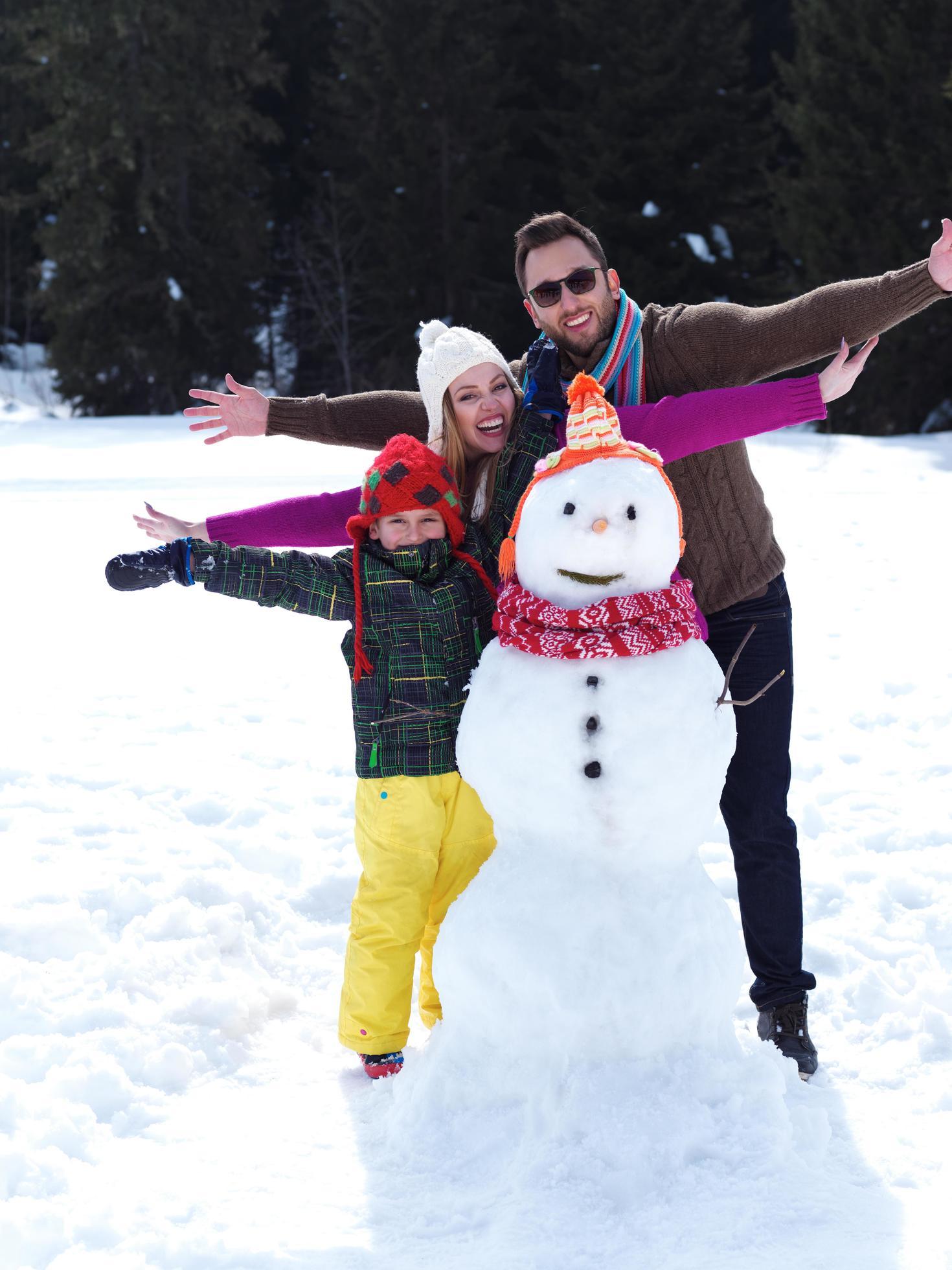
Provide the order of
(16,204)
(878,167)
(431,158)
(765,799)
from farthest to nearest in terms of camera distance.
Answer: (431,158) < (16,204) < (878,167) < (765,799)

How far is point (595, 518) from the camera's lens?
2.22 meters

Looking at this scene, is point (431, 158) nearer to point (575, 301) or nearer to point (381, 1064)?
point (575, 301)

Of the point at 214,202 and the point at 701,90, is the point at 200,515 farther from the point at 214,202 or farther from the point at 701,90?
the point at 701,90

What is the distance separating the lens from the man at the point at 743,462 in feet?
8.13

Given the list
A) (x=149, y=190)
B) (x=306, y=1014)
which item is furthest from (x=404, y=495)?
(x=149, y=190)

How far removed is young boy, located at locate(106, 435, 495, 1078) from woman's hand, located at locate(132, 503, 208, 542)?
139 millimetres

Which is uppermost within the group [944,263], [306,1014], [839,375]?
[944,263]

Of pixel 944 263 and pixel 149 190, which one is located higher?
pixel 149 190

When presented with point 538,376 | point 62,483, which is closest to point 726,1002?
point 538,376

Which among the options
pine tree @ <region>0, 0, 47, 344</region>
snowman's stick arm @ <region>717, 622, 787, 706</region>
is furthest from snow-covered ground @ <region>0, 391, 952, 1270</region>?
pine tree @ <region>0, 0, 47, 344</region>

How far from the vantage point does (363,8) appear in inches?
723

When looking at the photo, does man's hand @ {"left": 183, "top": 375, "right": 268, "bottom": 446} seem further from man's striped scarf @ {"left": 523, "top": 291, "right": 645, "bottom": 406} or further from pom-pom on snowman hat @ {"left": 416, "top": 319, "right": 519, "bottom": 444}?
man's striped scarf @ {"left": 523, "top": 291, "right": 645, "bottom": 406}

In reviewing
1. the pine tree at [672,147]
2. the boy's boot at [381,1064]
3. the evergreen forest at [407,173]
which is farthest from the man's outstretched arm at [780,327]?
the pine tree at [672,147]

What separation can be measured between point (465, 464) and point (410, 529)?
23 centimetres
